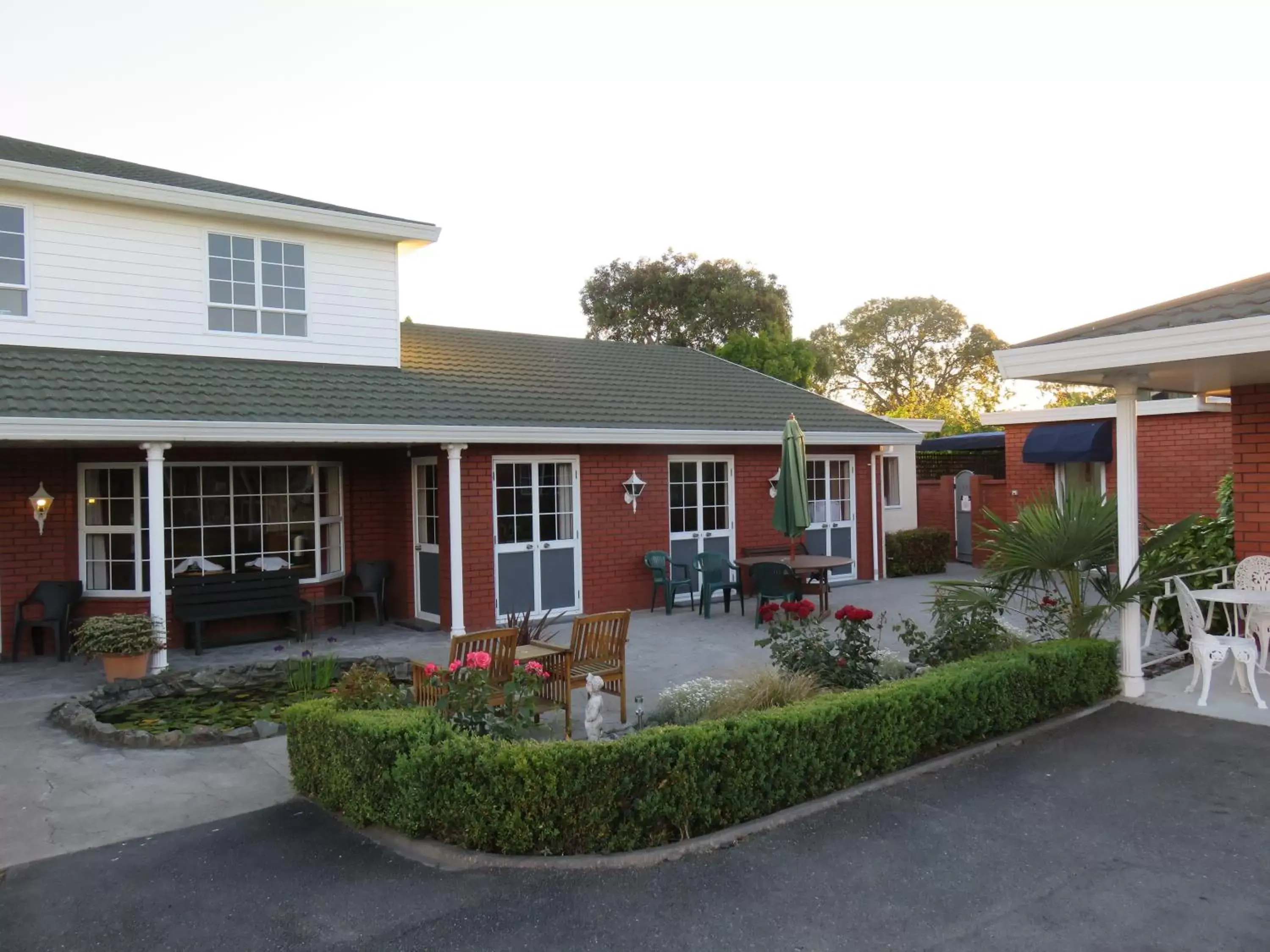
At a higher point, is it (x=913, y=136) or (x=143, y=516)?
(x=913, y=136)

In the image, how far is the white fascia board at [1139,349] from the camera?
6160mm

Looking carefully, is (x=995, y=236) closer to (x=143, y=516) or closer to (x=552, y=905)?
(x=143, y=516)

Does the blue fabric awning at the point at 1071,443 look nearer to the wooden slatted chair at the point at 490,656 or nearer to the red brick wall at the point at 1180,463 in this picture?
the red brick wall at the point at 1180,463

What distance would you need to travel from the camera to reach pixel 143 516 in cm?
1088

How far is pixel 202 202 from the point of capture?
11.1 meters

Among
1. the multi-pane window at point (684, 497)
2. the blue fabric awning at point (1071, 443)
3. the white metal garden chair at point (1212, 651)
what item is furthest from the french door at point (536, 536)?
the blue fabric awning at point (1071, 443)

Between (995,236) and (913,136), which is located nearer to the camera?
(913,136)

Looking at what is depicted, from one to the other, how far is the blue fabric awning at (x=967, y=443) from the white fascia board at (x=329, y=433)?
8.35 metres

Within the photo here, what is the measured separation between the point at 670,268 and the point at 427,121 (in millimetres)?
28582

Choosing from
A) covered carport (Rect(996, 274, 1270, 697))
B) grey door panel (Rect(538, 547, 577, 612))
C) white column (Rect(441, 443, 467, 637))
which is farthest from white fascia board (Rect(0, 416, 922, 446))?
covered carport (Rect(996, 274, 1270, 697))

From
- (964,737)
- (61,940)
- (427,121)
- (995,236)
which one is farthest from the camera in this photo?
(995,236)

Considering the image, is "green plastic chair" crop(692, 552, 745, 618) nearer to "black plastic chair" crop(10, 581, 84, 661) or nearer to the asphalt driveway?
the asphalt driveway

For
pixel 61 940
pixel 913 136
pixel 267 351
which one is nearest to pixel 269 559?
pixel 267 351

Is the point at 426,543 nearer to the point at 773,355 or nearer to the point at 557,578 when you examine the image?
the point at 557,578
